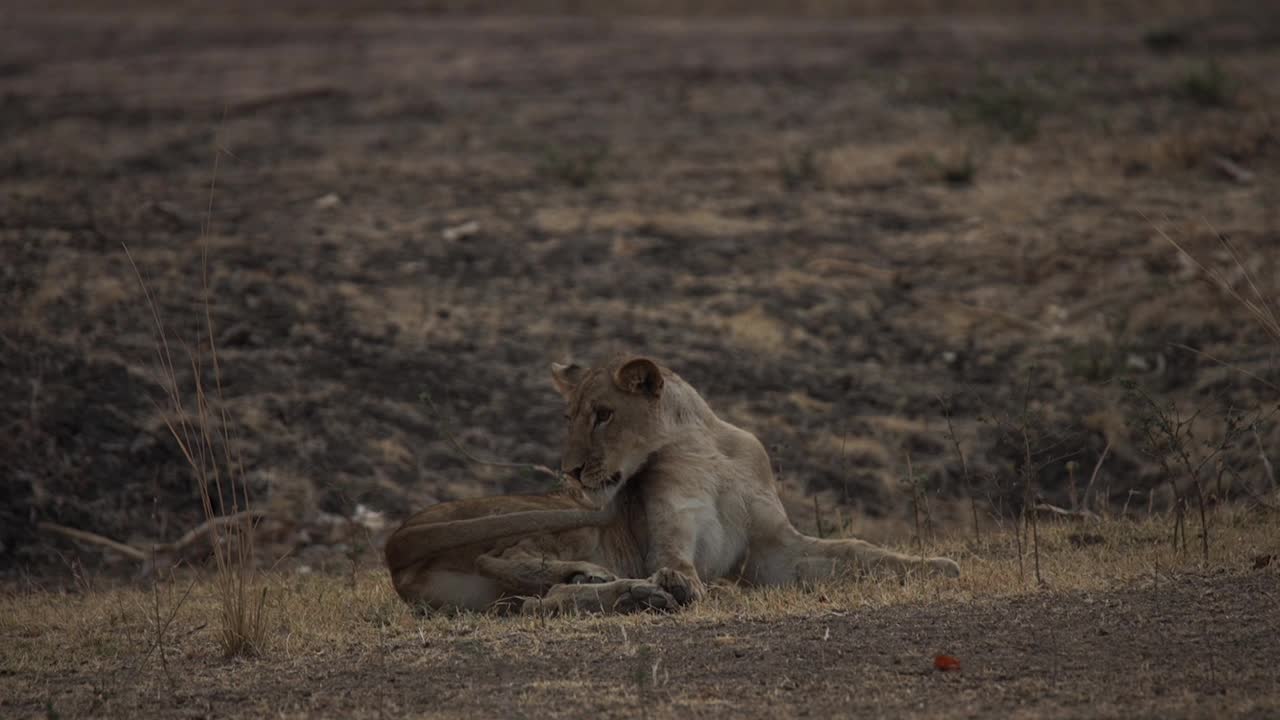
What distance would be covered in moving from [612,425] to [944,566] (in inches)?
69.5

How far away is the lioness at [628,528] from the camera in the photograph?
7.31 meters

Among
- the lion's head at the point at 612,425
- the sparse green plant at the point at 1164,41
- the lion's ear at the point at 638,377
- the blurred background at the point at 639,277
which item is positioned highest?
the lion's ear at the point at 638,377

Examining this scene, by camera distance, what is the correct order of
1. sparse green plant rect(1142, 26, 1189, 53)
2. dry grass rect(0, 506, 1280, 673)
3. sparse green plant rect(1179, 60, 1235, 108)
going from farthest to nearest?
sparse green plant rect(1142, 26, 1189, 53) → sparse green plant rect(1179, 60, 1235, 108) → dry grass rect(0, 506, 1280, 673)

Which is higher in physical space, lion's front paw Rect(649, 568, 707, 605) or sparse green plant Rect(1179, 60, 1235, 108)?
sparse green plant Rect(1179, 60, 1235, 108)

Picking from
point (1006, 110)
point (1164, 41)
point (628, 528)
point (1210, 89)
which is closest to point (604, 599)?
point (628, 528)

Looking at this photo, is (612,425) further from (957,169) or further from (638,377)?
(957,169)

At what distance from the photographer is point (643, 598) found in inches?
280

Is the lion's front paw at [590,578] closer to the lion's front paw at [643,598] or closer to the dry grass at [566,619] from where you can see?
the lion's front paw at [643,598]

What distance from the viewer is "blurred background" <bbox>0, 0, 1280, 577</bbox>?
38.0 feet

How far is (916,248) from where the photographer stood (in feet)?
55.9

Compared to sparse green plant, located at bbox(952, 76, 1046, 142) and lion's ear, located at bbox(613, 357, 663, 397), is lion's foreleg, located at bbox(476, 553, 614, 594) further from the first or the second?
sparse green plant, located at bbox(952, 76, 1046, 142)

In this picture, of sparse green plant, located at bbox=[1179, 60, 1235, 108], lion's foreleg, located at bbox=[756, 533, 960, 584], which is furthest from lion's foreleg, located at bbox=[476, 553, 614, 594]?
sparse green plant, located at bbox=[1179, 60, 1235, 108]

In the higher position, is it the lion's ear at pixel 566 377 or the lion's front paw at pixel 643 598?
the lion's ear at pixel 566 377

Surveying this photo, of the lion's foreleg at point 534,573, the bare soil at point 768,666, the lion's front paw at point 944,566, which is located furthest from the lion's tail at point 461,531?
the lion's front paw at point 944,566
